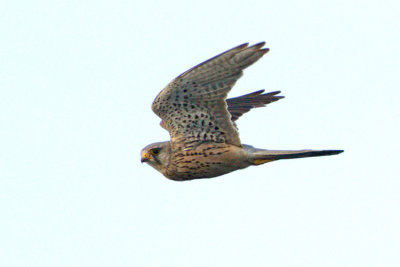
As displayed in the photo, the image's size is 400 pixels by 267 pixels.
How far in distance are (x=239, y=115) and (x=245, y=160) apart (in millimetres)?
2120

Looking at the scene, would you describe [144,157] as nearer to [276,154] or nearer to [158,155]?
[158,155]

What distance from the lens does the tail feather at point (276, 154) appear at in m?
10.1

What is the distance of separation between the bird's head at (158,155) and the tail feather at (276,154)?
1133 millimetres

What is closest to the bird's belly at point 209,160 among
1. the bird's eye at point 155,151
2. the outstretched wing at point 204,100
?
the outstretched wing at point 204,100

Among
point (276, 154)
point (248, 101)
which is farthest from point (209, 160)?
point (248, 101)

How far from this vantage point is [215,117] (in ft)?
34.0

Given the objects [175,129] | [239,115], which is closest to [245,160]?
[175,129]

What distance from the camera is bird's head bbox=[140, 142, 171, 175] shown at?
35.3 ft

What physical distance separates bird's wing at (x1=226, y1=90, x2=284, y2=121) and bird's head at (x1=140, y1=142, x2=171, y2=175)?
6.59 feet

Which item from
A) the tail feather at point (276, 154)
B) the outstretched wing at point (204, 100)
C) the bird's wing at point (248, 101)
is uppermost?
the bird's wing at point (248, 101)

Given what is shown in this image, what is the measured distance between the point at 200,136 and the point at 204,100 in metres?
0.55

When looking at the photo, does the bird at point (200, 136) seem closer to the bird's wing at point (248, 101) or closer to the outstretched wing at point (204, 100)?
the outstretched wing at point (204, 100)

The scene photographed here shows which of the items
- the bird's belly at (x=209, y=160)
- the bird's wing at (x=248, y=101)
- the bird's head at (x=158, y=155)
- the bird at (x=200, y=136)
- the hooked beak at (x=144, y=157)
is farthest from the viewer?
the bird's wing at (x=248, y=101)

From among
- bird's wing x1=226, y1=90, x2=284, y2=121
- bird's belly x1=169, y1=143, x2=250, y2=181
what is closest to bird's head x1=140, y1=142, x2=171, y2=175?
bird's belly x1=169, y1=143, x2=250, y2=181
